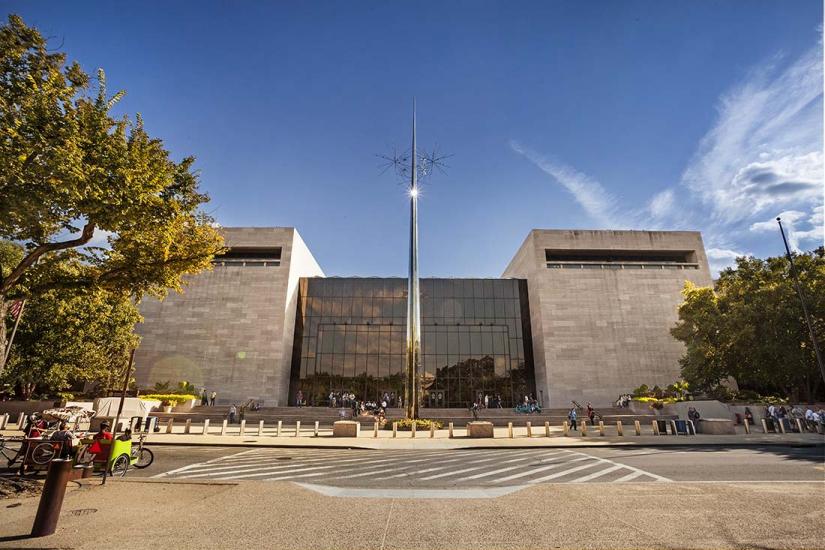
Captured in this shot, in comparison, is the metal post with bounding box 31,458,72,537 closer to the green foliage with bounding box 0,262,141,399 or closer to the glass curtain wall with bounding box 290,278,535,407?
the green foliage with bounding box 0,262,141,399

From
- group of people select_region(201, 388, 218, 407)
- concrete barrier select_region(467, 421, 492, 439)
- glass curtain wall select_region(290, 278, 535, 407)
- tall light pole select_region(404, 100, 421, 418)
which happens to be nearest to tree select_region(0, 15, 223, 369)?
tall light pole select_region(404, 100, 421, 418)

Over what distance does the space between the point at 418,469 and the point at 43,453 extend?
35.3 feet

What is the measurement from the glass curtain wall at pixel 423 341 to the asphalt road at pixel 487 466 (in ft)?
87.1

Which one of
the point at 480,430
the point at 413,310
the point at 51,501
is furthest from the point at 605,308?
the point at 51,501

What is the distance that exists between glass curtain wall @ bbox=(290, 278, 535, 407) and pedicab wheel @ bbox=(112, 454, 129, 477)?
3155cm

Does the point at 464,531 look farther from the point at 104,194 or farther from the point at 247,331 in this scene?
the point at 247,331

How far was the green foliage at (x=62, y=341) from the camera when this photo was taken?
1142 inches

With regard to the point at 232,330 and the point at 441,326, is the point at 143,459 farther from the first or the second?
the point at 441,326

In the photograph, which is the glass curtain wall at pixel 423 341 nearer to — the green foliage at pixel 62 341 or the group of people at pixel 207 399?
the group of people at pixel 207 399

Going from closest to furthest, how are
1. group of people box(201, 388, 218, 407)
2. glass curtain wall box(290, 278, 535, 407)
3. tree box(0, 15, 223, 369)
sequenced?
tree box(0, 15, 223, 369) → group of people box(201, 388, 218, 407) → glass curtain wall box(290, 278, 535, 407)

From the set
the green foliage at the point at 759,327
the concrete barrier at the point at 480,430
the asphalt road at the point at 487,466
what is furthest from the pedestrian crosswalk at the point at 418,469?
the green foliage at the point at 759,327

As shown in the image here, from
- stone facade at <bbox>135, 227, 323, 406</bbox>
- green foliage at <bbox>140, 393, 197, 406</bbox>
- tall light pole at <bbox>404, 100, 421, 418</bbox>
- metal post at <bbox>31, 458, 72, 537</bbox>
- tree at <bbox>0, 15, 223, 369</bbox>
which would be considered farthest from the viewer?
stone facade at <bbox>135, 227, 323, 406</bbox>

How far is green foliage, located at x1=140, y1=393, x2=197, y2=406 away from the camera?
35.0 m

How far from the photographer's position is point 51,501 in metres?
6.49
